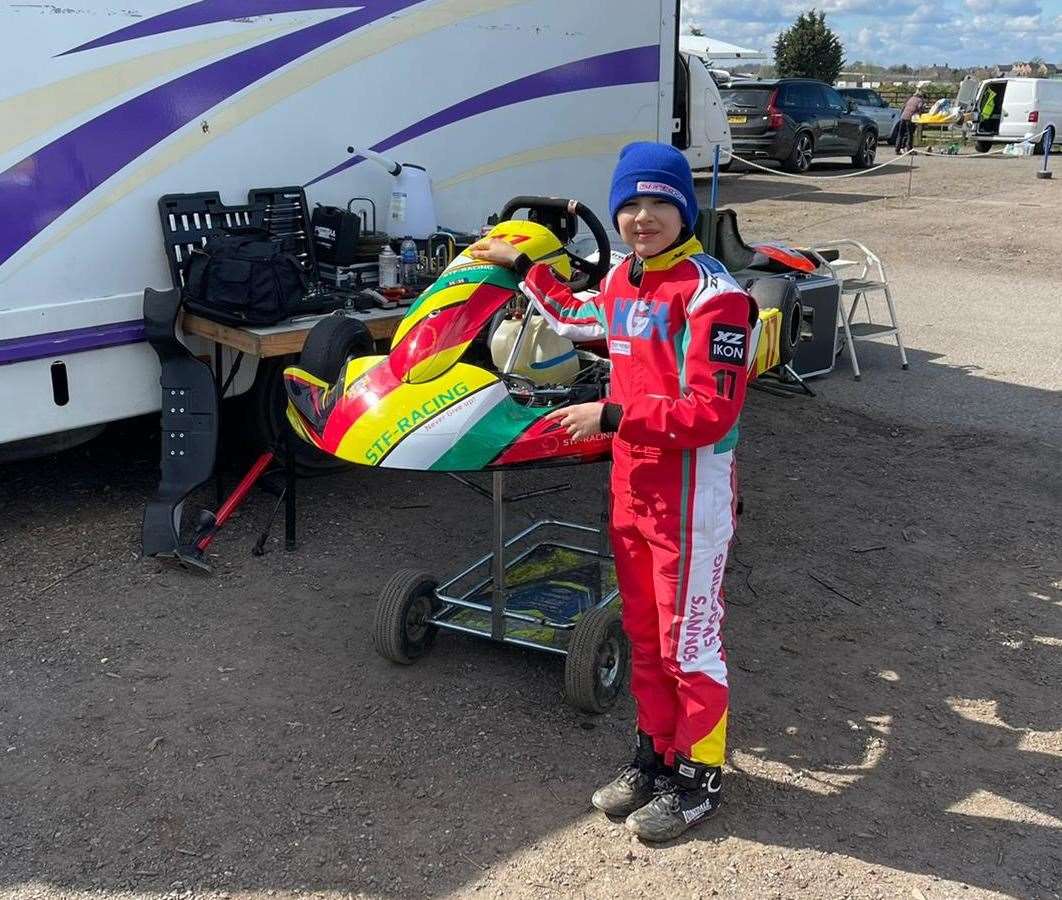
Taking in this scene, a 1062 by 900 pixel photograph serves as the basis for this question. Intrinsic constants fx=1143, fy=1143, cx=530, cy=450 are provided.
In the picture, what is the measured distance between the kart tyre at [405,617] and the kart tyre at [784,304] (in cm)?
142

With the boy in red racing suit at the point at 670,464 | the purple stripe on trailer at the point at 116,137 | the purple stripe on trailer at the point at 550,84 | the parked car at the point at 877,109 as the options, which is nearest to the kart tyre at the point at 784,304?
the boy in red racing suit at the point at 670,464

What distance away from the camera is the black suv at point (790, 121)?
67.3ft

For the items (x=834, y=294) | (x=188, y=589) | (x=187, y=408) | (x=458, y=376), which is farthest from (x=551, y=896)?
(x=834, y=294)

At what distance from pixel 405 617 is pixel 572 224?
1.53m

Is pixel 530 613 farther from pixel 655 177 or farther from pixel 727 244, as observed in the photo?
pixel 727 244

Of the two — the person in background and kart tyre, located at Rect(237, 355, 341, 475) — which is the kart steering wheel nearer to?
kart tyre, located at Rect(237, 355, 341, 475)

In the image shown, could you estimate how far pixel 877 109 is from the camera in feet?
90.9

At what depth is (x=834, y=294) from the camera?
297 inches

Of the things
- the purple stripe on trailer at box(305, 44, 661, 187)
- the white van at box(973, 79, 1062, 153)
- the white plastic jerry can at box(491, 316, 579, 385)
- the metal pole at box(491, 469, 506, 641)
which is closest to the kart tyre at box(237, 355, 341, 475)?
the purple stripe on trailer at box(305, 44, 661, 187)

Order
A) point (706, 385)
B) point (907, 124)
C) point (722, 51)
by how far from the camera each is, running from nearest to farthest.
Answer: point (706, 385)
point (907, 124)
point (722, 51)

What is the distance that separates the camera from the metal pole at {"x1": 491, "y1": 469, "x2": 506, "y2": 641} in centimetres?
360

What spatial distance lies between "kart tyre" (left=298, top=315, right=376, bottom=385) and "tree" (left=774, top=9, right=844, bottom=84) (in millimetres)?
47901

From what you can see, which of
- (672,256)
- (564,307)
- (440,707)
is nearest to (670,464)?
(672,256)

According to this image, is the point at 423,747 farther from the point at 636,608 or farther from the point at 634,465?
the point at 634,465
